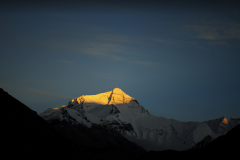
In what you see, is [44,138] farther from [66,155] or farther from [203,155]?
[203,155]

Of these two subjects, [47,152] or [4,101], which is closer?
[47,152]

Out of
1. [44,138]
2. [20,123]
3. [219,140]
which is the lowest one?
[219,140]

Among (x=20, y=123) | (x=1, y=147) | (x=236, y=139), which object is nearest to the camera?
(x=1, y=147)

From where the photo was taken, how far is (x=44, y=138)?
131750 mm

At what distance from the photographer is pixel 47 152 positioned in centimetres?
11781

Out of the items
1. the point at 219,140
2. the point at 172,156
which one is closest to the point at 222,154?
the point at 219,140

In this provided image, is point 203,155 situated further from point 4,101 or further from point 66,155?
point 4,101

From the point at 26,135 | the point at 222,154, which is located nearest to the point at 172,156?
the point at 222,154

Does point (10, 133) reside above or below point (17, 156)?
above

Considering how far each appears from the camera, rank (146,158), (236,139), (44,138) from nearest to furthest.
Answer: (236,139)
(44,138)
(146,158)

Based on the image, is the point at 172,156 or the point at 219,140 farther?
the point at 172,156

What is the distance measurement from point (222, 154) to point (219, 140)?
A: 19763 millimetres

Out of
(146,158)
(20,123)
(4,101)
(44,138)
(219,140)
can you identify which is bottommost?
(146,158)

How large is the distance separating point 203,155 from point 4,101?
103 metres
